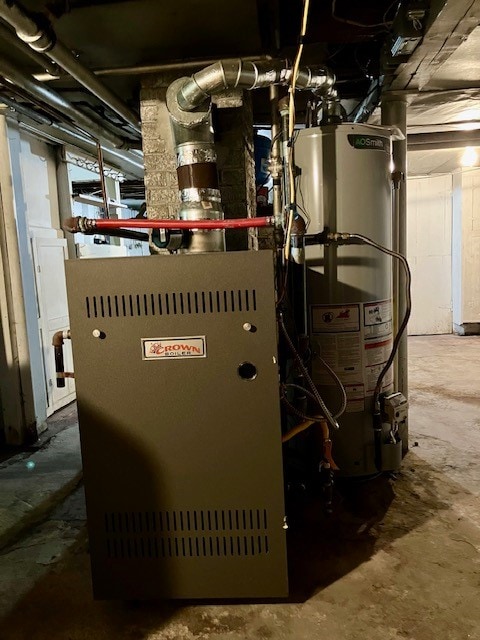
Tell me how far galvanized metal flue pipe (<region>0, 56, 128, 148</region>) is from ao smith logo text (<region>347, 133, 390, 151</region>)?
1522 millimetres

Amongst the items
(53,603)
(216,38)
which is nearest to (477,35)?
(216,38)

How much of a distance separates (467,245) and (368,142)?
4463 millimetres

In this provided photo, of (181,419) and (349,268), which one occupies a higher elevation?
(349,268)

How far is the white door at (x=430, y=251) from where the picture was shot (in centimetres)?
608

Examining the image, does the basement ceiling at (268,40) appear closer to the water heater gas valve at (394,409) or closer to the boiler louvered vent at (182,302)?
the boiler louvered vent at (182,302)

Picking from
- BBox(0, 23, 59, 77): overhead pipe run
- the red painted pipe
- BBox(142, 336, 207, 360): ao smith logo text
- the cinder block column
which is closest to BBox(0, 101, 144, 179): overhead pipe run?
BBox(0, 23, 59, 77): overhead pipe run

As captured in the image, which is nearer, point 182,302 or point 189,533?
point 182,302

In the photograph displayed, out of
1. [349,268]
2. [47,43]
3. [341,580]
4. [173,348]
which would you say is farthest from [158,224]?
[341,580]

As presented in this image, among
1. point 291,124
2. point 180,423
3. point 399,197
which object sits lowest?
point 180,423

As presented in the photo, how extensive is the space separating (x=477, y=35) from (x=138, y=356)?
81.9 inches

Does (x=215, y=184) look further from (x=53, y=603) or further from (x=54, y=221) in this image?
(x=54, y=221)

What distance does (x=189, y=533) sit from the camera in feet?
4.64

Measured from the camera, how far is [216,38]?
2.10 metres

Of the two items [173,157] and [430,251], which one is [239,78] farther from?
[430,251]
